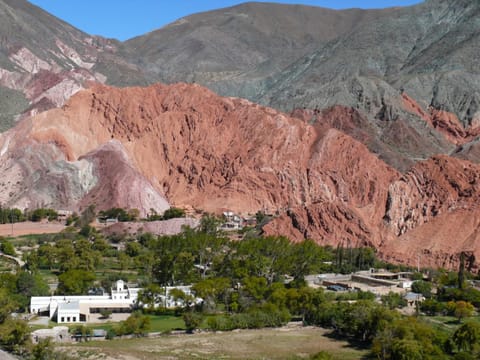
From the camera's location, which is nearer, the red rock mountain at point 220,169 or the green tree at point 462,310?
the green tree at point 462,310

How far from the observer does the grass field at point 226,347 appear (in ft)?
141

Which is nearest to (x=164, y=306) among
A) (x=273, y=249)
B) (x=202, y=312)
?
(x=202, y=312)

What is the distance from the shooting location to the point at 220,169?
110 metres

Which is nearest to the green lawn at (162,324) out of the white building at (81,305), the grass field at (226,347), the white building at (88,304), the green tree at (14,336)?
the white building at (88,304)

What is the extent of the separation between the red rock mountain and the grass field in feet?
107

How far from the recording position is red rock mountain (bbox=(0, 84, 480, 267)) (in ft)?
276

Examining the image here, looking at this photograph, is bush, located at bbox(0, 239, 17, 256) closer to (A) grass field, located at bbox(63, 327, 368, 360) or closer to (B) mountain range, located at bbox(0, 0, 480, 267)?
(B) mountain range, located at bbox(0, 0, 480, 267)

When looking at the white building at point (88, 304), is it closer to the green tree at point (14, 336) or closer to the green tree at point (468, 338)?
the green tree at point (14, 336)

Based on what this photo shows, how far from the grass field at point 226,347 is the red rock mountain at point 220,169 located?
32663 mm

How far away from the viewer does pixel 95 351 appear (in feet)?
141

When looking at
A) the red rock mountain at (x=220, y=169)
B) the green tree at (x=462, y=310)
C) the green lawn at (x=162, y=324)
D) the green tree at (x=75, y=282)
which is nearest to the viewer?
the green lawn at (x=162, y=324)

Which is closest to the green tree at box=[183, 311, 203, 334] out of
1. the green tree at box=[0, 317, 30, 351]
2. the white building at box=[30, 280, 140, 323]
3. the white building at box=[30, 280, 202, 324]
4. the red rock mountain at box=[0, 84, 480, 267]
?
the white building at box=[30, 280, 202, 324]

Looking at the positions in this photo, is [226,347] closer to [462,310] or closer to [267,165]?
[462,310]

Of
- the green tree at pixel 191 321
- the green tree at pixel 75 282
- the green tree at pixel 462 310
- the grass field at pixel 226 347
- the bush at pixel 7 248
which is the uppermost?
the bush at pixel 7 248
